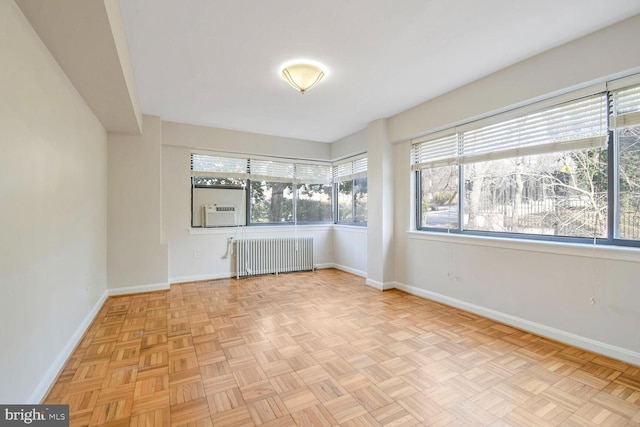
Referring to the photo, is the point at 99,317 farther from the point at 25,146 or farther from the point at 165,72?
the point at 165,72

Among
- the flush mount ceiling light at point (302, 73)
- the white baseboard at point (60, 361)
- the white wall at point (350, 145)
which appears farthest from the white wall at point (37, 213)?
the white wall at point (350, 145)

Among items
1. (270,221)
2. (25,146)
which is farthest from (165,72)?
(270,221)

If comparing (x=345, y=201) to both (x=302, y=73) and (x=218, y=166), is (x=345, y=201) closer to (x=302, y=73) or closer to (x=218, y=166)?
(x=218, y=166)

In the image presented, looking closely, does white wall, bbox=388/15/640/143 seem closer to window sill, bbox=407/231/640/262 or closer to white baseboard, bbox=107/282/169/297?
window sill, bbox=407/231/640/262

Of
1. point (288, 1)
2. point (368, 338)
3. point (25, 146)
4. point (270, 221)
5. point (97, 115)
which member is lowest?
point (368, 338)

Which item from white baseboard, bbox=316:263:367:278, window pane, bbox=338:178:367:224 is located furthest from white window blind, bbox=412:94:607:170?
white baseboard, bbox=316:263:367:278

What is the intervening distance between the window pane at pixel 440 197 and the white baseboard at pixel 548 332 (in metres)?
0.94

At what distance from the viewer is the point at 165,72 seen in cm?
284

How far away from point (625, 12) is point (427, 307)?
121 inches

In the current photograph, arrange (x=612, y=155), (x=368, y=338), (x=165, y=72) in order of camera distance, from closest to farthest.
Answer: (x=612, y=155)
(x=368, y=338)
(x=165, y=72)

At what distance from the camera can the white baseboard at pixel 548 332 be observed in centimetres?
219

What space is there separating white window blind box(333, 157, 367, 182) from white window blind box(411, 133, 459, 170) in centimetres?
113

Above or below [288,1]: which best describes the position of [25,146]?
below

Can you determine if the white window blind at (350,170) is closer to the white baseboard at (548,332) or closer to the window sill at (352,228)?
the window sill at (352,228)
